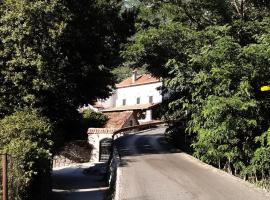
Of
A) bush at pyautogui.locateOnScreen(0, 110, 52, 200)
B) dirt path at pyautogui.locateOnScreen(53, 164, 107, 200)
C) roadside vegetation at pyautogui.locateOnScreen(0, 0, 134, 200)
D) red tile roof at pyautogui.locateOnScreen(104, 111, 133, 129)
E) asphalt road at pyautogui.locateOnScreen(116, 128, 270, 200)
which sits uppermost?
roadside vegetation at pyautogui.locateOnScreen(0, 0, 134, 200)

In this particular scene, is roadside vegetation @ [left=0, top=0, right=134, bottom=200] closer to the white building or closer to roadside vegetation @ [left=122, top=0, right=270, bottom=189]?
roadside vegetation @ [left=122, top=0, right=270, bottom=189]

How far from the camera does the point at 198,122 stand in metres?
23.3

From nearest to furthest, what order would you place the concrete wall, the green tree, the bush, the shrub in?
1. the bush
2. the green tree
3. the concrete wall
4. the shrub

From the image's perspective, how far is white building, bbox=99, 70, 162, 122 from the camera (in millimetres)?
70250

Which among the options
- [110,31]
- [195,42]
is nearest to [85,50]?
[110,31]

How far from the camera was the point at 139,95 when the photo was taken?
75312 mm

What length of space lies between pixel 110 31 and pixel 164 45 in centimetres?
392

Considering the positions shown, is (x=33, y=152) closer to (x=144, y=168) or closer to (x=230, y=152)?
(x=144, y=168)

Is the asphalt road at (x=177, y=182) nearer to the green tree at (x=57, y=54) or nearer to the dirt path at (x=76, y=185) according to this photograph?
the dirt path at (x=76, y=185)

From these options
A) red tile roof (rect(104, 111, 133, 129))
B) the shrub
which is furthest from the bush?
red tile roof (rect(104, 111, 133, 129))

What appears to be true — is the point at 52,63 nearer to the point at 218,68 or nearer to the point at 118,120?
the point at 218,68

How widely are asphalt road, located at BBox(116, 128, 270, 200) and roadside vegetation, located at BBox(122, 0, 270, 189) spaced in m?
1.73

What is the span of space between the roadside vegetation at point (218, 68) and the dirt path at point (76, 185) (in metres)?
5.77

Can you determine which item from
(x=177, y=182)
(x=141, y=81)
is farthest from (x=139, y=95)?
(x=177, y=182)
